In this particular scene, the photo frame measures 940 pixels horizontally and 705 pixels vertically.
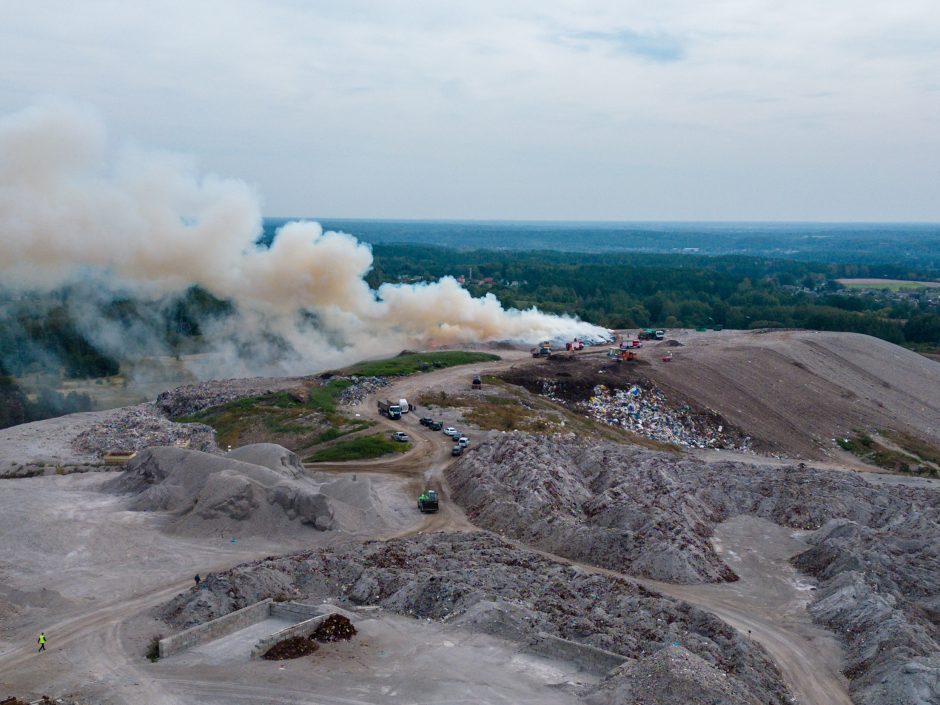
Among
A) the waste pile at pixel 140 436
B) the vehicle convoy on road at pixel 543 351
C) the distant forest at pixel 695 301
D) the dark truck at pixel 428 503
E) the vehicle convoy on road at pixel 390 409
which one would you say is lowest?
the waste pile at pixel 140 436

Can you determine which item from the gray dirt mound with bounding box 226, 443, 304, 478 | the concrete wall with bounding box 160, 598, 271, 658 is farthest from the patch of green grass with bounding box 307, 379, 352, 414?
the concrete wall with bounding box 160, 598, 271, 658

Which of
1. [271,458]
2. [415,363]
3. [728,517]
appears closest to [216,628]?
[271,458]

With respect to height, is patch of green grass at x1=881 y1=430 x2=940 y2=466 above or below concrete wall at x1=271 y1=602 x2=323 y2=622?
below

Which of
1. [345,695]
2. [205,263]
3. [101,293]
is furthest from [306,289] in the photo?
[345,695]

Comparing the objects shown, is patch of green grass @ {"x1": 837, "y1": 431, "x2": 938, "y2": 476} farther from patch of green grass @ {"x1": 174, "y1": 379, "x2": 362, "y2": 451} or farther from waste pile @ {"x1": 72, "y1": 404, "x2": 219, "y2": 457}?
waste pile @ {"x1": 72, "y1": 404, "x2": 219, "y2": 457}

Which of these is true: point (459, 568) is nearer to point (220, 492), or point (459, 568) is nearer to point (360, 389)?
point (220, 492)

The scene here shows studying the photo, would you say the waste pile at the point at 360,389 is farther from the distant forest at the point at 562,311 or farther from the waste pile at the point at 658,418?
the distant forest at the point at 562,311

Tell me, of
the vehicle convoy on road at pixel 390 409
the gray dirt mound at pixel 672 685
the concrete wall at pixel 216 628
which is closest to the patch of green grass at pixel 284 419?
the vehicle convoy on road at pixel 390 409
